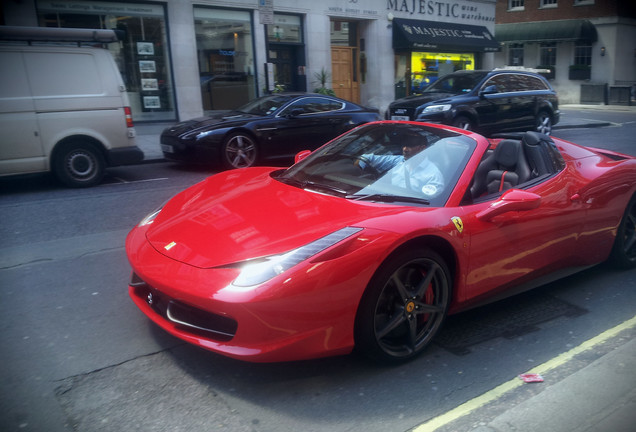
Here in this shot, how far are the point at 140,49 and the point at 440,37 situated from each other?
12.5m

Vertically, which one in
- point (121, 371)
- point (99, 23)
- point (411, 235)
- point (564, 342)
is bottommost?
point (564, 342)

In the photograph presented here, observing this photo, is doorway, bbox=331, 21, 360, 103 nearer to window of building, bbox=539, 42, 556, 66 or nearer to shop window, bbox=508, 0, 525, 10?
shop window, bbox=508, 0, 525, 10

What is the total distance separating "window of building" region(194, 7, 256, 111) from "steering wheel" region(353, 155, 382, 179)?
1313 cm

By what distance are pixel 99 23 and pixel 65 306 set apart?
12.1 m

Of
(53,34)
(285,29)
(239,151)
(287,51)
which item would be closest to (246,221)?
(53,34)

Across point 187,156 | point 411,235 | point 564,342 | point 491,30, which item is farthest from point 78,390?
point 491,30

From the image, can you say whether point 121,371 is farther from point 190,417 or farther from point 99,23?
point 99,23

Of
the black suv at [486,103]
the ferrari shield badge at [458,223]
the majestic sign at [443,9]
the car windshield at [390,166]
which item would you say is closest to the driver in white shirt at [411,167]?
the car windshield at [390,166]

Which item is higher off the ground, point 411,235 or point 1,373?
point 411,235

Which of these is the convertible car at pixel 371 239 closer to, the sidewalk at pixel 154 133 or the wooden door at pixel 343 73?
the sidewalk at pixel 154 133

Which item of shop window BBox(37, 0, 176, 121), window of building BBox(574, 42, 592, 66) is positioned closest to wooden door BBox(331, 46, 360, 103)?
shop window BBox(37, 0, 176, 121)

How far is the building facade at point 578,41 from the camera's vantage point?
3359 centimetres

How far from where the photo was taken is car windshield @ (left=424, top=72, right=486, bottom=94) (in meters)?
12.9

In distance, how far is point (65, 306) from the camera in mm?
3854
